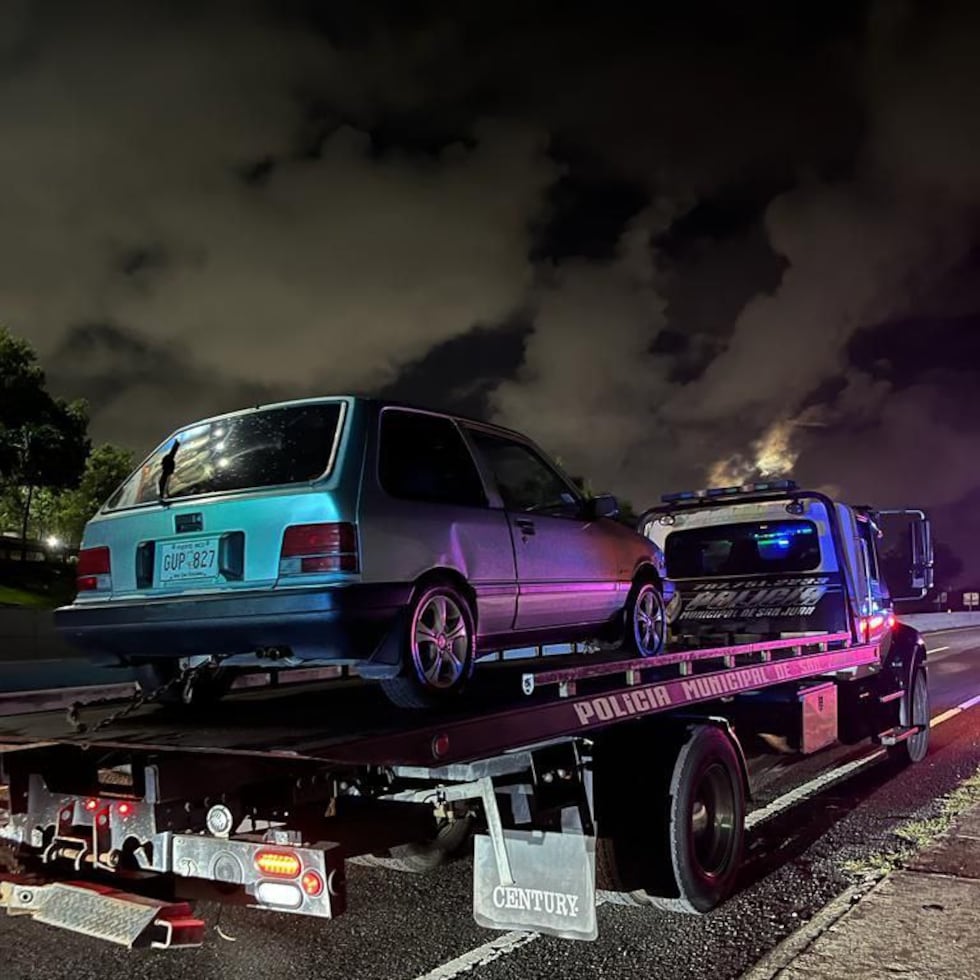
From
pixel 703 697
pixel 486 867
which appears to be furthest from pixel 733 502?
pixel 486 867

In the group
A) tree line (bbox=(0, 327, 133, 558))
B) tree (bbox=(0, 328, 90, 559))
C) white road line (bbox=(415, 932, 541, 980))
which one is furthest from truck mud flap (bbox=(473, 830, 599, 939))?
tree (bbox=(0, 328, 90, 559))

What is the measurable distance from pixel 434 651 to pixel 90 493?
59.1 m

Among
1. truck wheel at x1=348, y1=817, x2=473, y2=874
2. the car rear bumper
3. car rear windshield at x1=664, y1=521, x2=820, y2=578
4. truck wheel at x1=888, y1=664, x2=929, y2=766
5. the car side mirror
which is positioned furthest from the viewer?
truck wheel at x1=888, y1=664, x2=929, y2=766

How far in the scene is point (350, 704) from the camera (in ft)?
15.3

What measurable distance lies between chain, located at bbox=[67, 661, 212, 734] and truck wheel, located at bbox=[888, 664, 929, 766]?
625 cm

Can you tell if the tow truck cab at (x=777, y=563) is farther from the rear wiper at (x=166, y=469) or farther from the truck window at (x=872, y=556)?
the rear wiper at (x=166, y=469)

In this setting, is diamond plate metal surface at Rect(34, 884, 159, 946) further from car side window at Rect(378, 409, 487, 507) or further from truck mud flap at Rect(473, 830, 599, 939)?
car side window at Rect(378, 409, 487, 507)

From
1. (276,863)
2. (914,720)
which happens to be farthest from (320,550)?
(914,720)

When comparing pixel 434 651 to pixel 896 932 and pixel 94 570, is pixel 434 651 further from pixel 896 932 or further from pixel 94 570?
pixel 896 932

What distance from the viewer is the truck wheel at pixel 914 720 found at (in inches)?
341

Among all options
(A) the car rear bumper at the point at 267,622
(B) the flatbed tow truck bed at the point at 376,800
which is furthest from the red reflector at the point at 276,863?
(A) the car rear bumper at the point at 267,622

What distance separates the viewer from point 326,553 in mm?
4051

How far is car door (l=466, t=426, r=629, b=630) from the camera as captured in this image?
5.13 meters

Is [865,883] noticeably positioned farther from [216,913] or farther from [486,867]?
[216,913]
